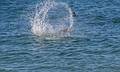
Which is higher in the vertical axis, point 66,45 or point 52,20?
point 52,20

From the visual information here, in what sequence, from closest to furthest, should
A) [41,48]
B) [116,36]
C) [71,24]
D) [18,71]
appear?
[18,71] < [41,48] < [116,36] < [71,24]

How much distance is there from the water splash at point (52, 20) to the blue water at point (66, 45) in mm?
583

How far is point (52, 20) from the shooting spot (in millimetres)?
36594

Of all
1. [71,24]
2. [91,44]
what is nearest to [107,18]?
[71,24]

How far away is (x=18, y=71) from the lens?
85.2ft

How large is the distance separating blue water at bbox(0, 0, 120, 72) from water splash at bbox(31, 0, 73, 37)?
0.58 meters

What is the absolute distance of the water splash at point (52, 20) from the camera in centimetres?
3347

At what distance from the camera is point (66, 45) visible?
3053 cm

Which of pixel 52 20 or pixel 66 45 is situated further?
pixel 52 20

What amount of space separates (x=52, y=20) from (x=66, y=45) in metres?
6.40

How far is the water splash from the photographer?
110 ft

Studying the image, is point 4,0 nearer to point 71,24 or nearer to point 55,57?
point 71,24

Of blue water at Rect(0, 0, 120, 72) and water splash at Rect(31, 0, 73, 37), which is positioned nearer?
blue water at Rect(0, 0, 120, 72)

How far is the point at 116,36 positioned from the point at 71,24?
175 inches
